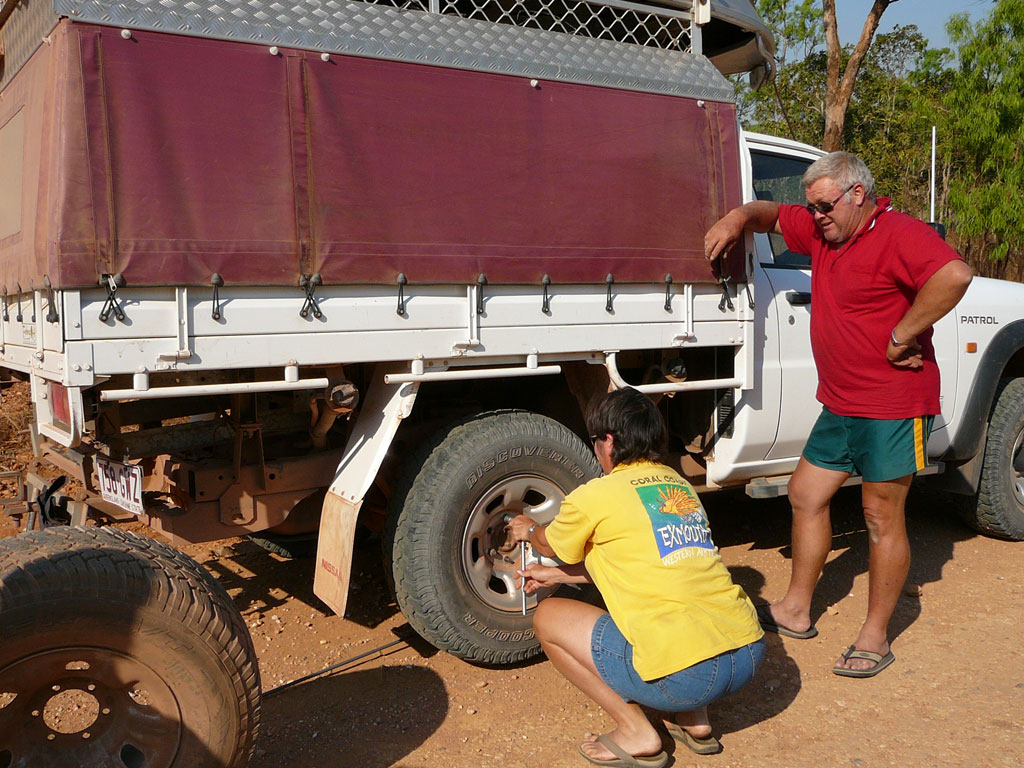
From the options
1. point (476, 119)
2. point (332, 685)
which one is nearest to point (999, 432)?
point (476, 119)

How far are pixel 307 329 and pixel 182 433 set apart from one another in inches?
35.2

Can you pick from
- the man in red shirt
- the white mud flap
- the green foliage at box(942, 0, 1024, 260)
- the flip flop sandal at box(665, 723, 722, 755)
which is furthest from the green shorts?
the green foliage at box(942, 0, 1024, 260)

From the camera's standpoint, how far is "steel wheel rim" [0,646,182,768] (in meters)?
2.43

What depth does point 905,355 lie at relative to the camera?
12.4ft

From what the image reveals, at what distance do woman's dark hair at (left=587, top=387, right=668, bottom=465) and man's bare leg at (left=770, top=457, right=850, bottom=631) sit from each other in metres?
1.35

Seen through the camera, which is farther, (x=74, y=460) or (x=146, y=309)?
(x=74, y=460)

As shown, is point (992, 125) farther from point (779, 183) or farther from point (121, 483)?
point (121, 483)

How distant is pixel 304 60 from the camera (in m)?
3.26

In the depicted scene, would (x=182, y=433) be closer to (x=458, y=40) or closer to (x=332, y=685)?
(x=332, y=685)

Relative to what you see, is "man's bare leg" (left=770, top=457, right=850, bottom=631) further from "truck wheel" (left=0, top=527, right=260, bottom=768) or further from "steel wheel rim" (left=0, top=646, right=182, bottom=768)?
"steel wheel rim" (left=0, top=646, right=182, bottom=768)

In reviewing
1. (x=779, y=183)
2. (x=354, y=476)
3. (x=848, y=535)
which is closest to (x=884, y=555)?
(x=848, y=535)

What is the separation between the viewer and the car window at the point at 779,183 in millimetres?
4812

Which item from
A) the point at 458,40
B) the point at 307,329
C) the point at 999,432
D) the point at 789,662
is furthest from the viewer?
the point at 999,432

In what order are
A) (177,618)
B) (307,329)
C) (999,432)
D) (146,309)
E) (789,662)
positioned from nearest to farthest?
(177,618) → (146,309) → (307,329) → (789,662) → (999,432)
